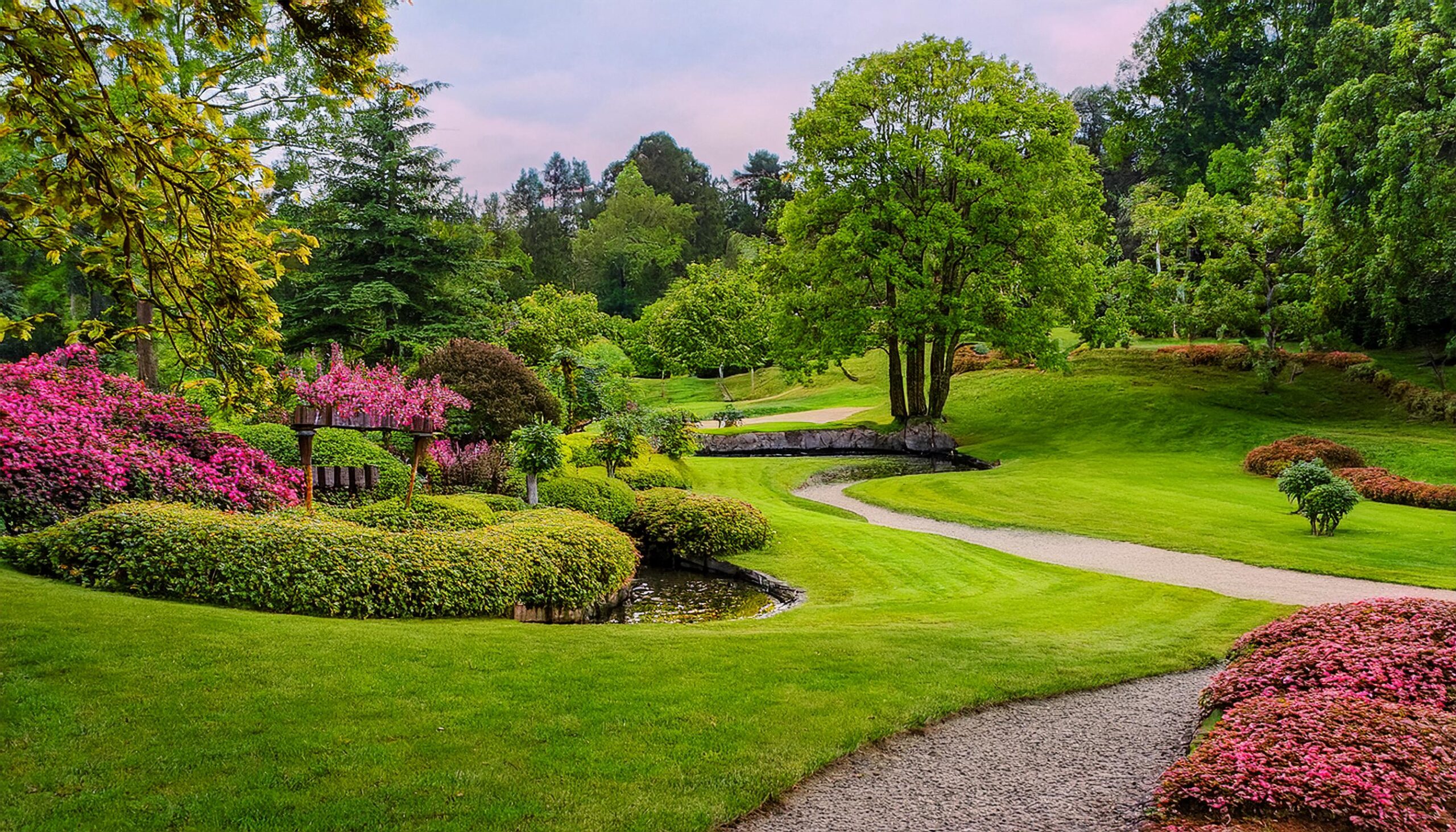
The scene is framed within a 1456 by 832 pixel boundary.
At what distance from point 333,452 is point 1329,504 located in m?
16.5

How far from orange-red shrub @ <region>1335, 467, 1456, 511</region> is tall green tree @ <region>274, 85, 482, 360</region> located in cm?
2468

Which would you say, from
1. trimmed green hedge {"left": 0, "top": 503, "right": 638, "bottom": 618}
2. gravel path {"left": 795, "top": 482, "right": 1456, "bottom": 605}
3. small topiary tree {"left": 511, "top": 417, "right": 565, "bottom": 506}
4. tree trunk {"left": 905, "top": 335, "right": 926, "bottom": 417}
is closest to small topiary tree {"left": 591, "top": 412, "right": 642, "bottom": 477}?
small topiary tree {"left": 511, "top": 417, "right": 565, "bottom": 506}

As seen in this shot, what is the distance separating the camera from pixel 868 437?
28.4 meters

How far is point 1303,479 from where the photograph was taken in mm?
14539

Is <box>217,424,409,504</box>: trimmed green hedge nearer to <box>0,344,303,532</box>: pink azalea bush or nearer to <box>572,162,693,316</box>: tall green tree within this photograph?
<box>0,344,303,532</box>: pink azalea bush

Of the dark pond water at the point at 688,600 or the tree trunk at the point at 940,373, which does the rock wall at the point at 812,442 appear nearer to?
the tree trunk at the point at 940,373

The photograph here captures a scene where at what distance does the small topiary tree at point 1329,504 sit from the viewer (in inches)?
537

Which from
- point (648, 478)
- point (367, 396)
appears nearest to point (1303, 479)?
point (648, 478)

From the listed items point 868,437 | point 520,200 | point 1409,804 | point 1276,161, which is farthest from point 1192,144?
point 520,200

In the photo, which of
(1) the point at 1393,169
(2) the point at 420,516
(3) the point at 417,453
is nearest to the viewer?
(2) the point at 420,516

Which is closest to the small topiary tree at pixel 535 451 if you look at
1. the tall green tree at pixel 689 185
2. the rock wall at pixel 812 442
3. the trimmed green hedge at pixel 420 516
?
the trimmed green hedge at pixel 420 516

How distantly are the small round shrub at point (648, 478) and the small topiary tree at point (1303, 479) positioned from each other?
11485 mm

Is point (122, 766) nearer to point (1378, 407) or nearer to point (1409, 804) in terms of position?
point (1409, 804)

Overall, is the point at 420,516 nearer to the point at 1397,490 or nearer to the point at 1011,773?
the point at 1011,773
